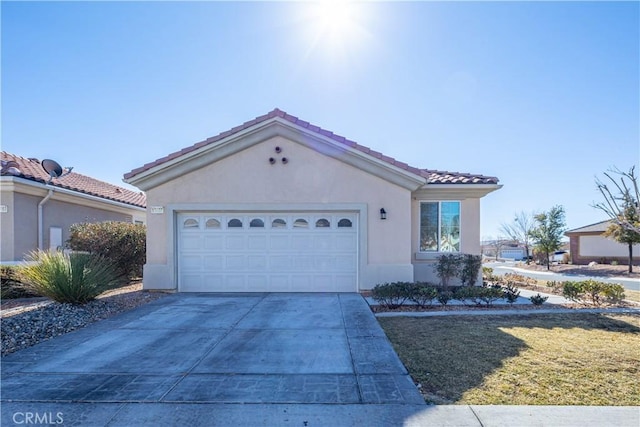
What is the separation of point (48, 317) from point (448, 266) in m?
10.7

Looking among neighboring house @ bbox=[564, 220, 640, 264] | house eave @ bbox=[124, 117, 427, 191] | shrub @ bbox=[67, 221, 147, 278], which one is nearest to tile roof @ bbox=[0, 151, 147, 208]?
shrub @ bbox=[67, 221, 147, 278]

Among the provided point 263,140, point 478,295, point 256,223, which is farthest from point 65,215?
point 478,295

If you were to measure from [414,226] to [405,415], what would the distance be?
8.71 meters

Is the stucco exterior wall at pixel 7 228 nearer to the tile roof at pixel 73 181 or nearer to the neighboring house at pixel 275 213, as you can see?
the tile roof at pixel 73 181

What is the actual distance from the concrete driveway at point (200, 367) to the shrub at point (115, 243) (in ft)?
17.8

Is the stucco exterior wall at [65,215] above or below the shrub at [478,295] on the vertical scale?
above

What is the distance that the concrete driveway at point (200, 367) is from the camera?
3900mm

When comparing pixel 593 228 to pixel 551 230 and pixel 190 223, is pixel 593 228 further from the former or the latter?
pixel 190 223

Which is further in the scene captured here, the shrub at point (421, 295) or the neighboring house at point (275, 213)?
the neighboring house at point (275, 213)

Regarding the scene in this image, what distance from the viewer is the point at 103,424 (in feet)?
11.4

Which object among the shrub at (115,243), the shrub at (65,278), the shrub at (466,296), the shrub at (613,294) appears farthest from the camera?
the shrub at (115,243)

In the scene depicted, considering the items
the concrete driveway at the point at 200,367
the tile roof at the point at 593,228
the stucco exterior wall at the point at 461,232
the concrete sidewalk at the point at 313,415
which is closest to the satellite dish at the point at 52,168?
the concrete driveway at the point at 200,367

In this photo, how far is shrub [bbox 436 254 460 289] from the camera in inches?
434

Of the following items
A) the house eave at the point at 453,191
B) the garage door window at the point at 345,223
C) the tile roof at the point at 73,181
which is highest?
the tile roof at the point at 73,181
